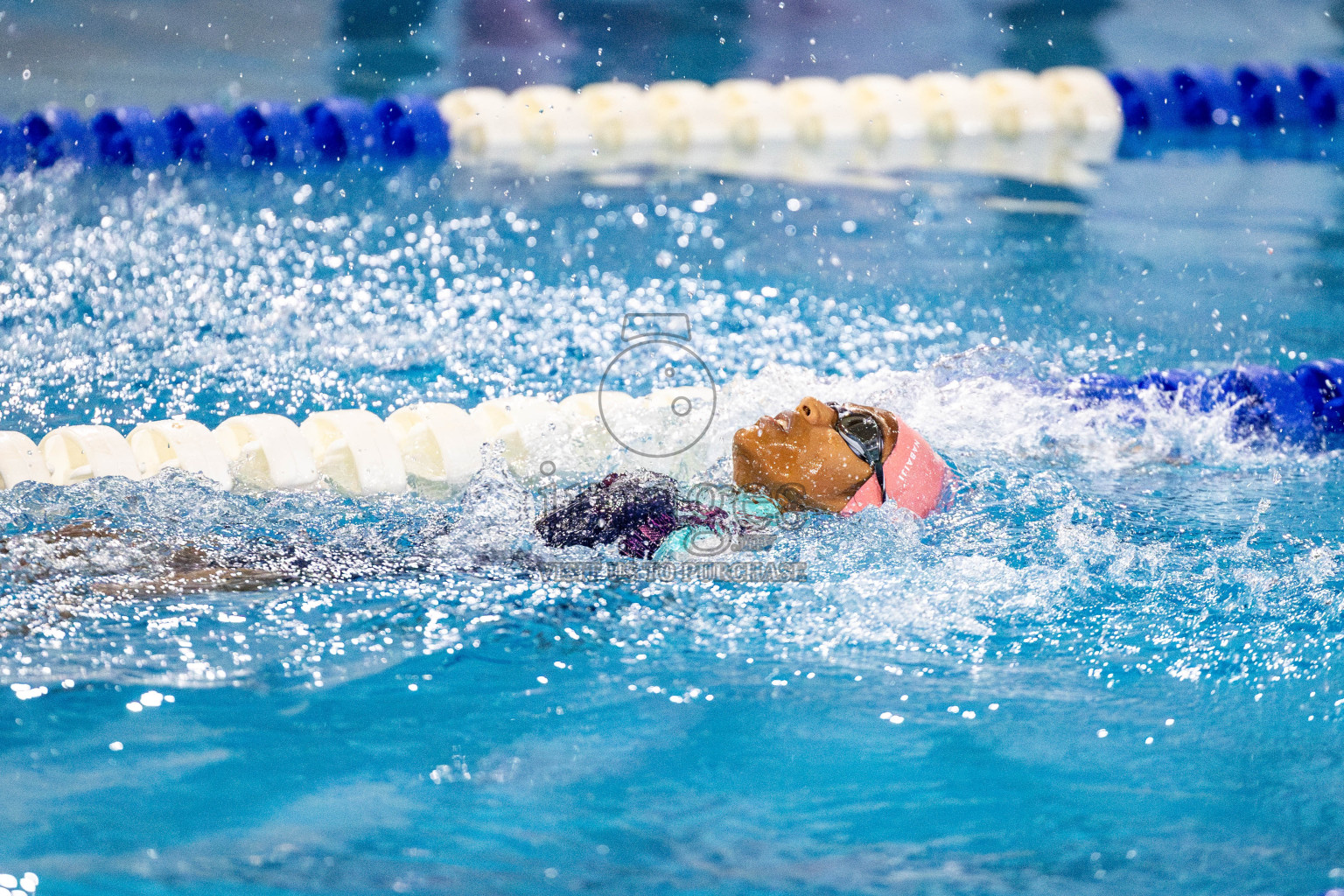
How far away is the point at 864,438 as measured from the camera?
6.41ft

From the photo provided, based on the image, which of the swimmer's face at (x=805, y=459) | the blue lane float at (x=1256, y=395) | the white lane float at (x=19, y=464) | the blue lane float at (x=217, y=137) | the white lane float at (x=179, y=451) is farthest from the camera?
the blue lane float at (x=217, y=137)

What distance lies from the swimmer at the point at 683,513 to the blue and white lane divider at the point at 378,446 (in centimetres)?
33

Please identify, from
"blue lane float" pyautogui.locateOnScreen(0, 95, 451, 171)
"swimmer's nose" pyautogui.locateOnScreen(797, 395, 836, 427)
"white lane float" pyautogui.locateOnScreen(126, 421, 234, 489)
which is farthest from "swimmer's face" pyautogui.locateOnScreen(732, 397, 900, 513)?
"blue lane float" pyautogui.locateOnScreen(0, 95, 451, 171)

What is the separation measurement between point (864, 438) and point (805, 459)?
10 cm

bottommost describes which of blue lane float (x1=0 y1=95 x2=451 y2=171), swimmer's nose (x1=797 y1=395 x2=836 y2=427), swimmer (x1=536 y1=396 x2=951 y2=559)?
swimmer (x1=536 y1=396 x2=951 y2=559)

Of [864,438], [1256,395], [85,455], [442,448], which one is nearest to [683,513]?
[864,438]

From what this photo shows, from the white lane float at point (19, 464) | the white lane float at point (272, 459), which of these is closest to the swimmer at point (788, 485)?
the white lane float at point (272, 459)

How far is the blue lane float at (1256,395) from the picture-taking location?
A: 2869 millimetres

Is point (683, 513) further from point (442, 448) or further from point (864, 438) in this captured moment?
point (442, 448)

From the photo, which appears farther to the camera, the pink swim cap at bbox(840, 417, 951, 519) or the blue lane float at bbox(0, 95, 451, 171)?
the blue lane float at bbox(0, 95, 451, 171)

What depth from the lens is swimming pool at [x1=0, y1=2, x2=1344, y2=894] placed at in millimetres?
1472

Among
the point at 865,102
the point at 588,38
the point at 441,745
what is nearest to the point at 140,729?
the point at 441,745

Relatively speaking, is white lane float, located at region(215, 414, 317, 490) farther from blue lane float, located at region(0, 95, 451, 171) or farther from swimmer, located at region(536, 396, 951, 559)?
blue lane float, located at region(0, 95, 451, 171)

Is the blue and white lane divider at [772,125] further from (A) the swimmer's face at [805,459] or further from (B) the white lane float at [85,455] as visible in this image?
(A) the swimmer's face at [805,459]
